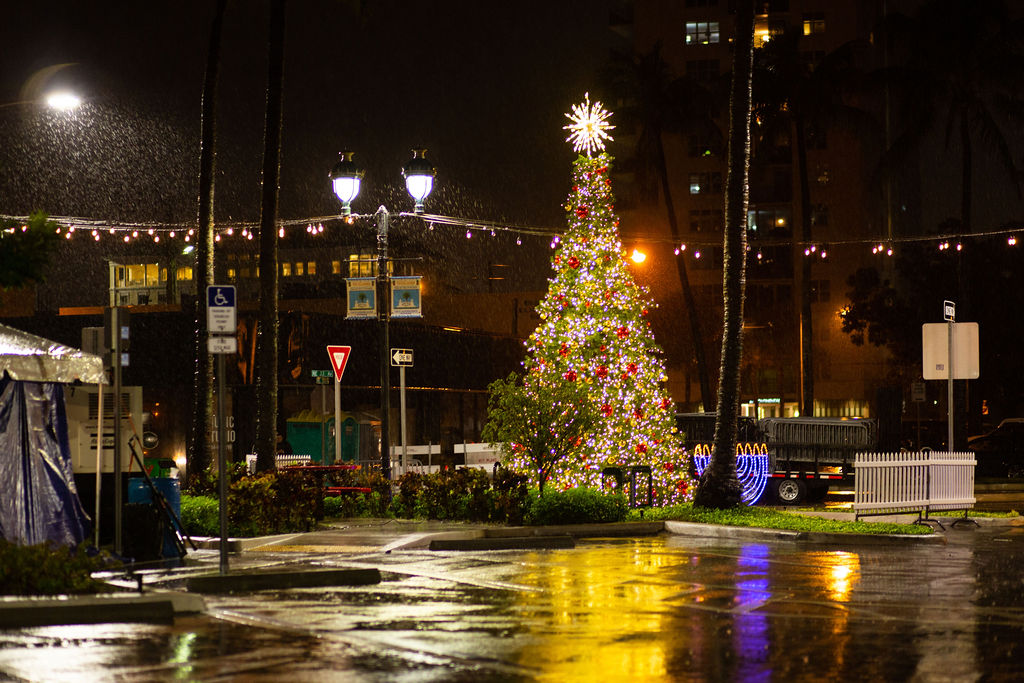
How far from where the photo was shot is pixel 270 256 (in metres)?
22.4

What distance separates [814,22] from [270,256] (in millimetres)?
67555

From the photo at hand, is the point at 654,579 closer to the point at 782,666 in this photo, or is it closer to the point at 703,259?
the point at 782,666

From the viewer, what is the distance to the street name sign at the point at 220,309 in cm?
1423

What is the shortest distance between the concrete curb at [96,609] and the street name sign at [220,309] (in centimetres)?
331

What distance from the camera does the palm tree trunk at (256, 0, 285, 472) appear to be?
72.6 feet

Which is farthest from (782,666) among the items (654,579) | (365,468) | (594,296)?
(365,468)

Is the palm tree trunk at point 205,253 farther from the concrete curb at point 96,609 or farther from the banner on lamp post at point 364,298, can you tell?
the concrete curb at point 96,609

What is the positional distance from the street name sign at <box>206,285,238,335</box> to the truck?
17.2 meters

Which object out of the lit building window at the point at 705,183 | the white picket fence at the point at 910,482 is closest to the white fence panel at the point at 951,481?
the white picket fence at the point at 910,482

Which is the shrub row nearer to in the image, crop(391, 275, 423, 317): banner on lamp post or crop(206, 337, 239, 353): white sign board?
crop(391, 275, 423, 317): banner on lamp post

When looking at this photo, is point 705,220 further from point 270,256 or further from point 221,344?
point 221,344

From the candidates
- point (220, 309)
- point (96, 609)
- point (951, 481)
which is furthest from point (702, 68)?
point (96, 609)

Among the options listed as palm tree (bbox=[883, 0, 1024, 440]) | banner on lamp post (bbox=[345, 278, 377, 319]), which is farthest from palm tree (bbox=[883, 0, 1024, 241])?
banner on lamp post (bbox=[345, 278, 377, 319])

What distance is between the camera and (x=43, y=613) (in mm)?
11383
